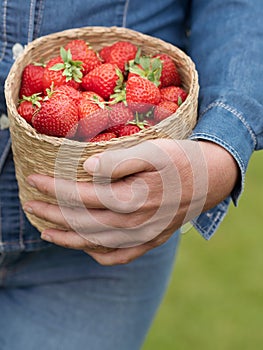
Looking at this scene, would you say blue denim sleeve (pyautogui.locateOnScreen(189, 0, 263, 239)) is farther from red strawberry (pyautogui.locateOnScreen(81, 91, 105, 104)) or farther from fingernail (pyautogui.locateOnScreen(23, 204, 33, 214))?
fingernail (pyautogui.locateOnScreen(23, 204, 33, 214))

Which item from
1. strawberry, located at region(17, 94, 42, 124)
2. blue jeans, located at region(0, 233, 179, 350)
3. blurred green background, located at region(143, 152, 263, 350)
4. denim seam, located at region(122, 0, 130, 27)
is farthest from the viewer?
blurred green background, located at region(143, 152, 263, 350)

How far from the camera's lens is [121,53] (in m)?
1.22

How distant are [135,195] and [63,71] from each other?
0.26 meters

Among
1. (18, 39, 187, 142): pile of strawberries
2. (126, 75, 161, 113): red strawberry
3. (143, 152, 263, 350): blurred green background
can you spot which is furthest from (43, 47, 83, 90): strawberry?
(143, 152, 263, 350): blurred green background

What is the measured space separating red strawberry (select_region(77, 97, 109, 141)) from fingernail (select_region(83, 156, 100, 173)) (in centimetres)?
8

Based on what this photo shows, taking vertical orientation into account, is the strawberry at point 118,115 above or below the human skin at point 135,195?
above

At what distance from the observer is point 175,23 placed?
1.34 meters

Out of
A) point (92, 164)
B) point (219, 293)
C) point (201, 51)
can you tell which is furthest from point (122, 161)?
point (219, 293)

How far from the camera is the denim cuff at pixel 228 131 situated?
1137 mm

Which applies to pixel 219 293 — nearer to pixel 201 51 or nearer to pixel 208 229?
pixel 208 229

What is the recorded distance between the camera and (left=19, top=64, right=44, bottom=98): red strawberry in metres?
1.17

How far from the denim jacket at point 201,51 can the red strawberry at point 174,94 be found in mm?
47

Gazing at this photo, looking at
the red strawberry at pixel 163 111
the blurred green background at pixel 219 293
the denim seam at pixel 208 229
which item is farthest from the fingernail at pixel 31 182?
the blurred green background at pixel 219 293

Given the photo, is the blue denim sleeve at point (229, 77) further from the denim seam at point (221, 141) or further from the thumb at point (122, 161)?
the thumb at point (122, 161)
